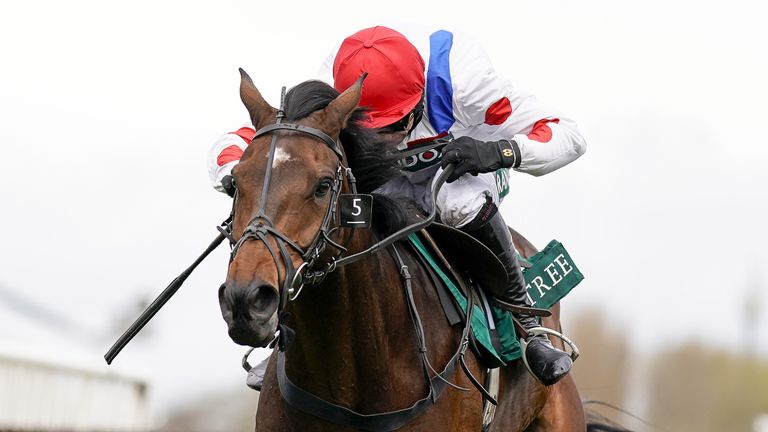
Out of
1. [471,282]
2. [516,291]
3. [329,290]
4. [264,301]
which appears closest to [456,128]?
[471,282]

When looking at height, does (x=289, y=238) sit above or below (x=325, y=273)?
above

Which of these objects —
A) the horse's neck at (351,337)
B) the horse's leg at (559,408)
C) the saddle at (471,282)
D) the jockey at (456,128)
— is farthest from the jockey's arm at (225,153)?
the horse's leg at (559,408)

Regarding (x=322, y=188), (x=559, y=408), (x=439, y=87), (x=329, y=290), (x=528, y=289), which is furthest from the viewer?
(x=559, y=408)

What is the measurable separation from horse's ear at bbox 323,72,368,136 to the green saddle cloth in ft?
2.95

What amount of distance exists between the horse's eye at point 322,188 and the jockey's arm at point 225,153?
2.58 ft

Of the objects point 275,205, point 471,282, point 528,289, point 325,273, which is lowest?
point 528,289

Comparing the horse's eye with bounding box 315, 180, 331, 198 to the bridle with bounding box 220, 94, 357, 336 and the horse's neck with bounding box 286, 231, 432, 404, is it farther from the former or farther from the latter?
the horse's neck with bounding box 286, 231, 432, 404

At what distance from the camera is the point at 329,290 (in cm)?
459

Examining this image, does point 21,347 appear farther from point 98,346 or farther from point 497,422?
point 497,422

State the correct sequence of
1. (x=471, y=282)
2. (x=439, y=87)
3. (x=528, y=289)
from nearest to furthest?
(x=439, y=87), (x=471, y=282), (x=528, y=289)

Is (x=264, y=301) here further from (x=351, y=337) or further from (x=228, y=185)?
(x=351, y=337)

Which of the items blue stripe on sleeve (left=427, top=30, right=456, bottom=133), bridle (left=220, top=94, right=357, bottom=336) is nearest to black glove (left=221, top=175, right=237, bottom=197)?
bridle (left=220, top=94, right=357, bottom=336)

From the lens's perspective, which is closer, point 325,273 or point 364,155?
point 325,273

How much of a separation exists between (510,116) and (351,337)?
1476 millimetres
